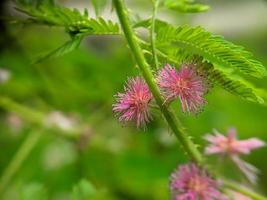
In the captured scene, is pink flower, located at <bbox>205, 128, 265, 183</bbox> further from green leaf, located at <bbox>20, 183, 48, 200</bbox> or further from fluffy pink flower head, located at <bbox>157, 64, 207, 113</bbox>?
green leaf, located at <bbox>20, 183, 48, 200</bbox>

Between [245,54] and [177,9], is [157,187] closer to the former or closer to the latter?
[177,9]

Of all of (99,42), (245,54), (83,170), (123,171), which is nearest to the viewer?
(245,54)

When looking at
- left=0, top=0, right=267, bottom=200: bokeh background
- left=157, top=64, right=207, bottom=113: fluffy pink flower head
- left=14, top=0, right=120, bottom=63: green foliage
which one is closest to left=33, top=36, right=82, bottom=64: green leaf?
left=14, top=0, right=120, bottom=63: green foliage

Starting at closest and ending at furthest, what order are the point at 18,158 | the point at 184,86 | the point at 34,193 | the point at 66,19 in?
the point at 184,86 → the point at 66,19 → the point at 34,193 → the point at 18,158

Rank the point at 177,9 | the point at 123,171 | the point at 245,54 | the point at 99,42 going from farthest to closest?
the point at 99,42 → the point at 123,171 → the point at 177,9 → the point at 245,54

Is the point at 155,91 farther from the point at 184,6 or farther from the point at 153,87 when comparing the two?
the point at 184,6

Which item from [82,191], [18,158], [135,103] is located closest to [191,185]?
[135,103]

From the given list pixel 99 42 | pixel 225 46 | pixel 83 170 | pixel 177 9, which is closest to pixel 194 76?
pixel 225 46
